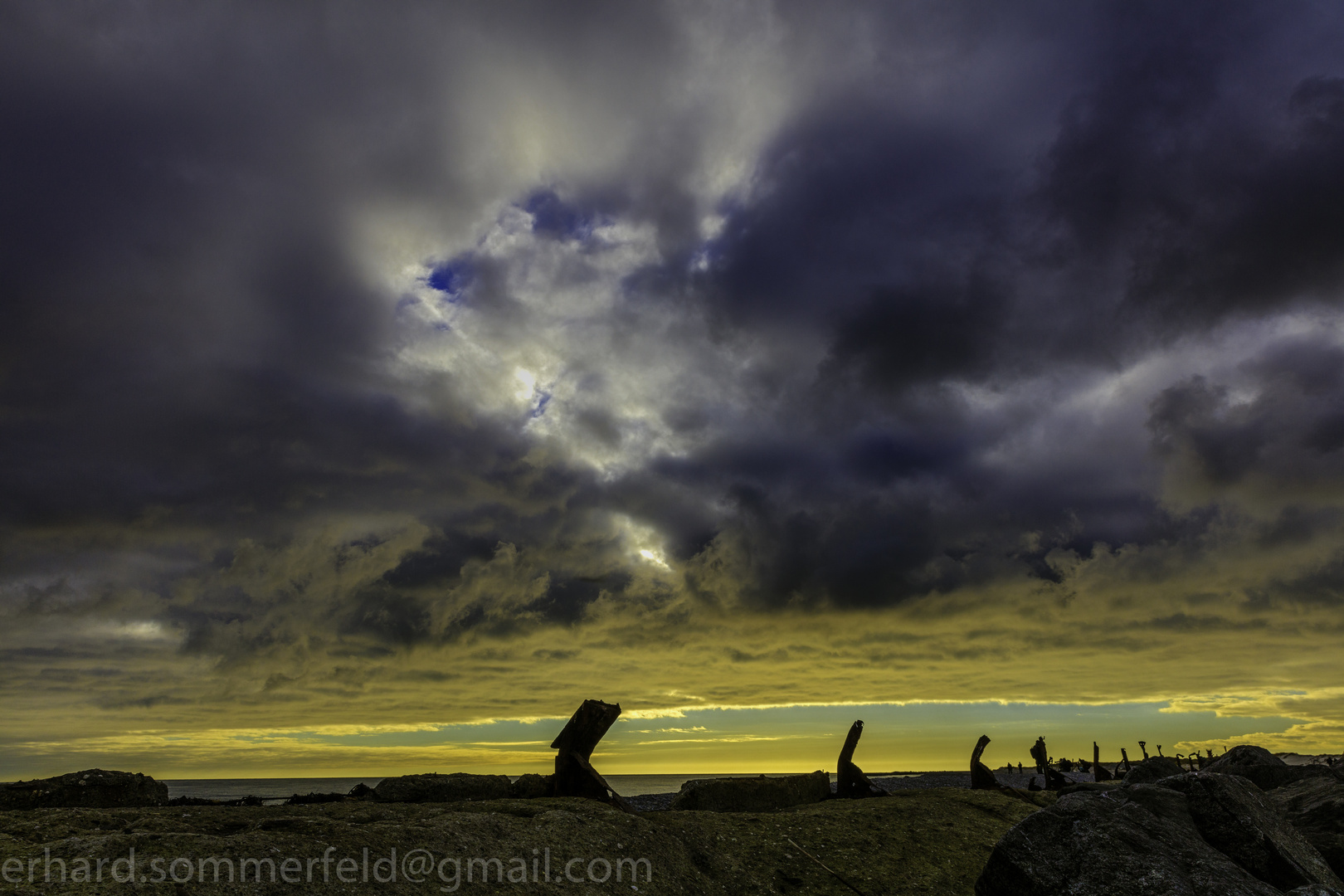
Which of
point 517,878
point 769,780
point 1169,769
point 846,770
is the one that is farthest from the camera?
point 1169,769

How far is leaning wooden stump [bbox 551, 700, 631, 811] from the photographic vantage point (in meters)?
13.5

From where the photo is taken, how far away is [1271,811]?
9.69 meters

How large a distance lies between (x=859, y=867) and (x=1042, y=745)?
36748 mm

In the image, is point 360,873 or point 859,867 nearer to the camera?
point 360,873

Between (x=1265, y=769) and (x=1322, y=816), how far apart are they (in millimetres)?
8138

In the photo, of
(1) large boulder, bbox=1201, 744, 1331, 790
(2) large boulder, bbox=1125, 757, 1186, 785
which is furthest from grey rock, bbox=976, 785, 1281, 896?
(1) large boulder, bbox=1201, 744, 1331, 790

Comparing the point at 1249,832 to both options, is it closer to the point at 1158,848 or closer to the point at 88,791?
the point at 1158,848

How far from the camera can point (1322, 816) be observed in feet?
38.2

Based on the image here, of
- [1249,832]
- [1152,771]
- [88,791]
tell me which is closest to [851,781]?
[1152,771]

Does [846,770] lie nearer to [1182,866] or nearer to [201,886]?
[1182,866]

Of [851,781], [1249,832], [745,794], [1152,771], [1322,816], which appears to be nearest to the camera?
[1249,832]

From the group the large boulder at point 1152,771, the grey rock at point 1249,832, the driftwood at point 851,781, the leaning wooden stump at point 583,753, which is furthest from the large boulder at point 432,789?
the large boulder at point 1152,771

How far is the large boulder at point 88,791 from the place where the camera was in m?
10.4

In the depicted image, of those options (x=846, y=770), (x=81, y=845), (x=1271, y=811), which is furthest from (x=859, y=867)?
(x=81, y=845)
